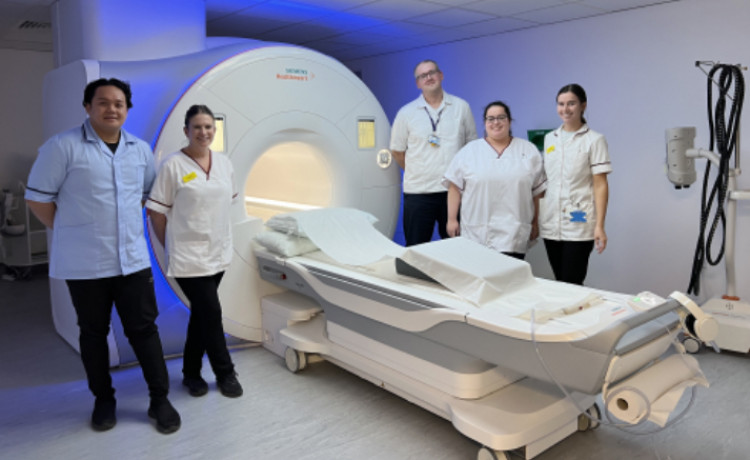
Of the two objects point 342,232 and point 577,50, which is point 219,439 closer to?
point 342,232

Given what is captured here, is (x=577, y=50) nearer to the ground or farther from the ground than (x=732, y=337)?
farther from the ground

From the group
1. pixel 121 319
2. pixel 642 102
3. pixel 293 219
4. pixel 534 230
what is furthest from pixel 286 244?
pixel 642 102

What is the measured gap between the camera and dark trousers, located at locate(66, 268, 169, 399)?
6.73ft

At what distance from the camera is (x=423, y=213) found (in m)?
3.25

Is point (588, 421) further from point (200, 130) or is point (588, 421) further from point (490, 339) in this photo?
point (200, 130)

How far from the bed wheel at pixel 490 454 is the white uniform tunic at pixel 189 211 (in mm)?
1143

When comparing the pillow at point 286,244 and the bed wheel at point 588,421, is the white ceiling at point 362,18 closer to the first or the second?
the pillow at point 286,244

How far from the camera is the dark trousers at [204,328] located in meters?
2.30

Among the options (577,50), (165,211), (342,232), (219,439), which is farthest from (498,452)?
(577,50)

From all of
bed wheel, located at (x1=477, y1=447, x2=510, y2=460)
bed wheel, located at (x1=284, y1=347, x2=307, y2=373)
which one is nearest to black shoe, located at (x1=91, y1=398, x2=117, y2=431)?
bed wheel, located at (x1=284, y1=347, x2=307, y2=373)

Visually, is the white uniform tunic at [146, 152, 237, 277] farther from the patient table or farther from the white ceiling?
the white ceiling

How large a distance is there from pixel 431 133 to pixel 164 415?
185 cm

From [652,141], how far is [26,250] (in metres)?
4.29

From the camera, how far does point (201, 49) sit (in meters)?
2.96
